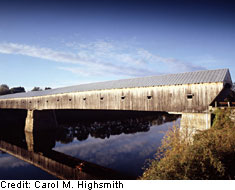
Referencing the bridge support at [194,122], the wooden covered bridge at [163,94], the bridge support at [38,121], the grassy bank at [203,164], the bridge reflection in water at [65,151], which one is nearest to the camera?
the grassy bank at [203,164]

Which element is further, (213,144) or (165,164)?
(213,144)

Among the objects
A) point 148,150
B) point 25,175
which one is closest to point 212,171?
point 148,150

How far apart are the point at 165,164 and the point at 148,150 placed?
1097cm

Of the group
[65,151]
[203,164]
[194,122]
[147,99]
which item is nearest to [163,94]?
[147,99]

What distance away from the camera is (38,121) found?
2589 centimetres

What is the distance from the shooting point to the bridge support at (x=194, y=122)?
11.2 m

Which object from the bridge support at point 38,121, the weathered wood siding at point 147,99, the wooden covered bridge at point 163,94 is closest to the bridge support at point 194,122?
the wooden covered bridge at point 163,94

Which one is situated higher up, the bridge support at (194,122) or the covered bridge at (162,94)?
the covered bridge at (162,94)

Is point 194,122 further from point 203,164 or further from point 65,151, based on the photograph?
point 65,151

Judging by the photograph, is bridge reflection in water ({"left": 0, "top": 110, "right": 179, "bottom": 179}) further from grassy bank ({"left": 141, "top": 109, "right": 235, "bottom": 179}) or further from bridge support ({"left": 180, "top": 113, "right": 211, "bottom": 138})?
grassy bank ({"left": 141, "top": 109, "right": 235, "bottom": 179})

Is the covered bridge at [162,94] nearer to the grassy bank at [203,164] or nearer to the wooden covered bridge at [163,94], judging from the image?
the wooden covered bridge at [163,94]

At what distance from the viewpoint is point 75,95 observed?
20.2 metres

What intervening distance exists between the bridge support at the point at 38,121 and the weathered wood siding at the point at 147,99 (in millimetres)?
4381
